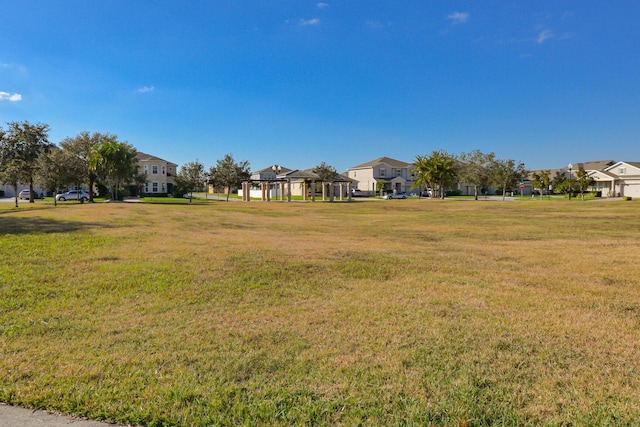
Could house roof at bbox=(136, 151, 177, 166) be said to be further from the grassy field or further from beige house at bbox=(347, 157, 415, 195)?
the grassy field

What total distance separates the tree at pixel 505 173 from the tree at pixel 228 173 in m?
46.9

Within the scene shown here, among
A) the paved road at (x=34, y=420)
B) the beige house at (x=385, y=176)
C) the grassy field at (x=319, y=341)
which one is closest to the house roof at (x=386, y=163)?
the beige house at (x=385, y=176)

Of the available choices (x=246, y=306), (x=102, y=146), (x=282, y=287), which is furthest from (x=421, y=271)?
(x=102, y=146)

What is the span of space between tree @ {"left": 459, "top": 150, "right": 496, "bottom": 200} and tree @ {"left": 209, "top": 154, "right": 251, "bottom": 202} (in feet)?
138

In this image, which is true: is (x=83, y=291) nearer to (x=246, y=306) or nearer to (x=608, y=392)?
(x=246, y=306)

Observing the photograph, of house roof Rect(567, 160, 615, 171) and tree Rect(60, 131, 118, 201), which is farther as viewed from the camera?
house roof Rect(567, 160, 615, 171)

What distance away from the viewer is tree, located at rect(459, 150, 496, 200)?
230 ft

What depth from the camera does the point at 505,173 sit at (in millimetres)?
70250

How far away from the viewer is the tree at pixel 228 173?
75688mm

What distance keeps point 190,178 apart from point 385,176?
43827 mm

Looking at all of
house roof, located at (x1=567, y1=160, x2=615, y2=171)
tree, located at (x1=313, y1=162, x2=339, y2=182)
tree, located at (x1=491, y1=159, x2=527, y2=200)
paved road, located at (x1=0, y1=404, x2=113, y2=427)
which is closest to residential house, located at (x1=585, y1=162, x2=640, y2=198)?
tree, located at (x1=491, y1=159, x2=527, y2=200)

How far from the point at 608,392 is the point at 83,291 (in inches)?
300

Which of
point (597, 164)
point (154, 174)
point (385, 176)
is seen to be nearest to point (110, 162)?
point (154, 174)

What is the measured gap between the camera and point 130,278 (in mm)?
7715
